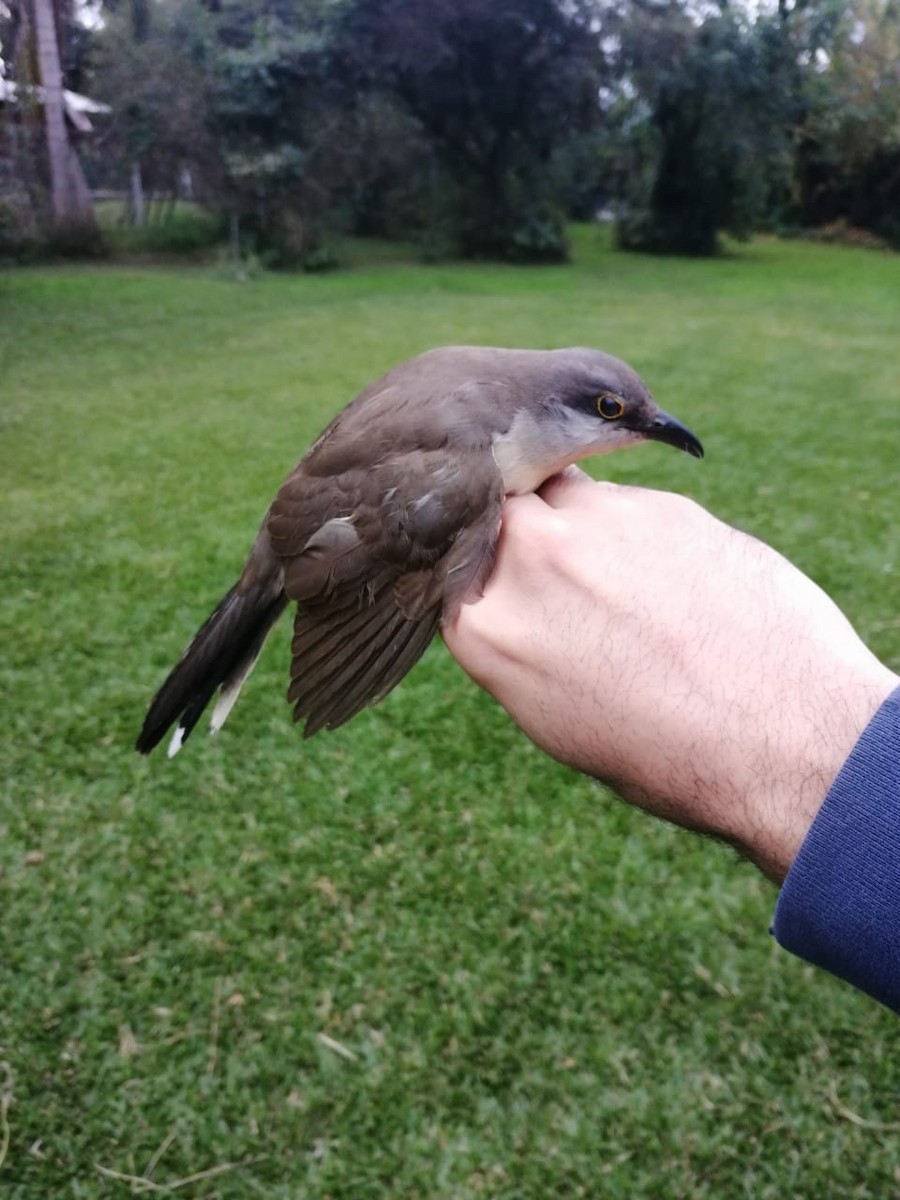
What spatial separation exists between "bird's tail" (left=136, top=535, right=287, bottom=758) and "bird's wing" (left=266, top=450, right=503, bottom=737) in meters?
0.14

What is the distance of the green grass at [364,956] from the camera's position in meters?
2.37

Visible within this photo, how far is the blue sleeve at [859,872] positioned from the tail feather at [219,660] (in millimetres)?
1490

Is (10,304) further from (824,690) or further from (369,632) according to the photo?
(824,690)

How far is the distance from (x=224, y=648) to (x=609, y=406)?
3.76 feet

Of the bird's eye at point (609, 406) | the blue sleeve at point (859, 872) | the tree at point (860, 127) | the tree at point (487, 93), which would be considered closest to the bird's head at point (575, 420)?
the bird's eye at point (609, 406)

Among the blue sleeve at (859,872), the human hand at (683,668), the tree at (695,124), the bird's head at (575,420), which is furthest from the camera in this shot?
the tree at (695,124)

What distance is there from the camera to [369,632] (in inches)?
82.1

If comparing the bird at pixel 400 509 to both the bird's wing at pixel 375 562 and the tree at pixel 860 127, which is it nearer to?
the bird's wing at pixel 375 562

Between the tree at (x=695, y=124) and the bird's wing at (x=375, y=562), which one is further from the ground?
the tree at (x=695, y=124)

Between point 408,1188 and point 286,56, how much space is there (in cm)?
1811

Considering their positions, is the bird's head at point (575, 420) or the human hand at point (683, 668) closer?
the human hand at point (683, 668)

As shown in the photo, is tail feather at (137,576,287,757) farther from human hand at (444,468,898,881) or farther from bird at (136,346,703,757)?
human hand at (444,468,898,881)

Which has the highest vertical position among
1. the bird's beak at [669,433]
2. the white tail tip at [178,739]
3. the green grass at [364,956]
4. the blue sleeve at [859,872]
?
the bird's beak at [669,433]

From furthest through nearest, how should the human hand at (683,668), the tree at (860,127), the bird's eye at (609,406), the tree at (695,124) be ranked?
the tree at (860,127)
the tree at (695,124)
the bird's eye at (609,406)
the human hand at (683,668)
